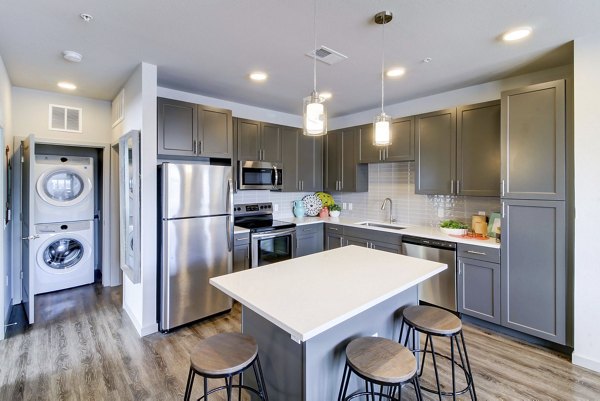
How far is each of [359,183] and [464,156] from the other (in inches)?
60.5

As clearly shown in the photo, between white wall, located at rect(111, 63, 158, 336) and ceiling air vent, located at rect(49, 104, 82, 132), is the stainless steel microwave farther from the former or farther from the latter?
ceiling air vent, located at rect(49, 104, 82, 132)

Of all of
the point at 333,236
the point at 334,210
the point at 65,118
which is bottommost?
the point at 333,236

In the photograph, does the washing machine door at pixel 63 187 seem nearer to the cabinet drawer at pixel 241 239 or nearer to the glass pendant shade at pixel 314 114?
the cabinet drawer at pixel 241 239

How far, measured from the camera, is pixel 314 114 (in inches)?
67.3

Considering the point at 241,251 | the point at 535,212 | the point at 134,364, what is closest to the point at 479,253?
the point at 535,212

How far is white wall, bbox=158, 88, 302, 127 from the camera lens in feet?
12.0

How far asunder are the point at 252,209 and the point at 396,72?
8.42ft

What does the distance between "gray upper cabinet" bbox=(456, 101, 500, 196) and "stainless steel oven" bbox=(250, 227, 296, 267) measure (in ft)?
7.08

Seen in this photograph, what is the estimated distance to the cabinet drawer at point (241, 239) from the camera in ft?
Result: 11.6

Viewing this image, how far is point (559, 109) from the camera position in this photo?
2.50 meters

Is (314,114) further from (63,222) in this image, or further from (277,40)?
(63,222)

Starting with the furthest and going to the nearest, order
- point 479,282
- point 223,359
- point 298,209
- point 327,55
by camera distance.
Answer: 1. point 298,209
2. point 479,282
3. point 327,55
4. point 223,359

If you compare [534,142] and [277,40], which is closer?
[277,40]

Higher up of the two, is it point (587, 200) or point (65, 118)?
point (65, 118)
